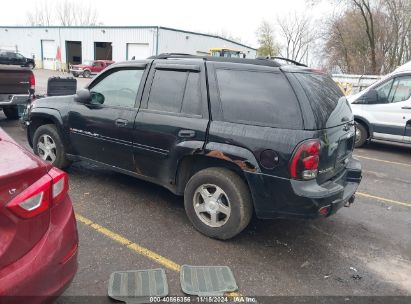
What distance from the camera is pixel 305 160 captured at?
10.7 feet

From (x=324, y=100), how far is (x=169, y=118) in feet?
5.25

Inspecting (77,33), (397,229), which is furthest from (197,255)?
(77,33)

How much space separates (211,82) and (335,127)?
4.34 feet

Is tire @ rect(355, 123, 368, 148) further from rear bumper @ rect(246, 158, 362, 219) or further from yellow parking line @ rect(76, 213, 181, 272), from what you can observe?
yellow parking line @ rect(76, 213, 181, 272)

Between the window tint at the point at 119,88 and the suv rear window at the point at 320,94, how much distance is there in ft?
6.32

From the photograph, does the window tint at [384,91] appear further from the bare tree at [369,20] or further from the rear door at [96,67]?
the rear door at [96,67]

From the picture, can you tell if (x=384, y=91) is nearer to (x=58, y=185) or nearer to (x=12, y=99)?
(x=58, y=185)

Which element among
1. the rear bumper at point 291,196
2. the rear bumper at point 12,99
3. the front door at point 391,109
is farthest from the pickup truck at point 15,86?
the front door at point 391,109

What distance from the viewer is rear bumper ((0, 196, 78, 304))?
1866 mm

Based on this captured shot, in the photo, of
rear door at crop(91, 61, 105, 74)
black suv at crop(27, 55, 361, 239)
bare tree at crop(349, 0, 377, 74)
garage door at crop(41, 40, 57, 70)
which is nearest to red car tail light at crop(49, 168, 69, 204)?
black suv at crop(27, 55, 361, 239)

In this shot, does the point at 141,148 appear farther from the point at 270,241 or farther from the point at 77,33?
the point at 77,33

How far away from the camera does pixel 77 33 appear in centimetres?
4184

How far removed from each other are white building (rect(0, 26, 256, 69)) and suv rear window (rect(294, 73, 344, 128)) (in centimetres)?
3309

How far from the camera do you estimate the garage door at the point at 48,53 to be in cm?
4377
